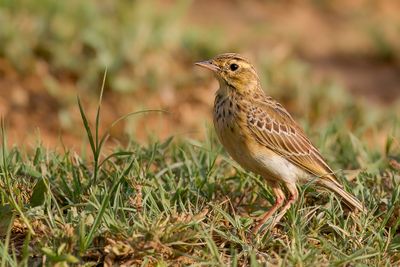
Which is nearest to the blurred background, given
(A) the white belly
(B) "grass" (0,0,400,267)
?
(B) "grass" (0,0,400,267)

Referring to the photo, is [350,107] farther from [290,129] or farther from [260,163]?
[260,163]

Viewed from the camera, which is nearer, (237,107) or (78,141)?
(237,107)

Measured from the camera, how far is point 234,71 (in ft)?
21.0

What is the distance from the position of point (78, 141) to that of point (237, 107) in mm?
2839

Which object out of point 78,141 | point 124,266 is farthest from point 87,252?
point 78,141

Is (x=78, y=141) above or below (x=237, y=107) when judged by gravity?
below

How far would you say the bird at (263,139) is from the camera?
19.2 ft

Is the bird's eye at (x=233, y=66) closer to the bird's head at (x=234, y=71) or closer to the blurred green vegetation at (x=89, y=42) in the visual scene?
the bird's head at (x=234, y=71)

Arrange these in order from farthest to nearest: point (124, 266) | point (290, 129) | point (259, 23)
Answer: point (259, 23) < point (290, 129) < point (124, 266)

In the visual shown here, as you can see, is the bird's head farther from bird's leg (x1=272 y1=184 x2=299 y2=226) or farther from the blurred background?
the blurred background

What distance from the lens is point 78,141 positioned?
8.61 metres

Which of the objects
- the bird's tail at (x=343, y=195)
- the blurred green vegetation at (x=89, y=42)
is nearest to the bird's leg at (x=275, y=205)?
the bird's tail at (x=343, y=195)

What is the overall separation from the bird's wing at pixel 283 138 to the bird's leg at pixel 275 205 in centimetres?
29

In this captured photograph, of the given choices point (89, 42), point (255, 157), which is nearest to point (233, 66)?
point (255, 157)
